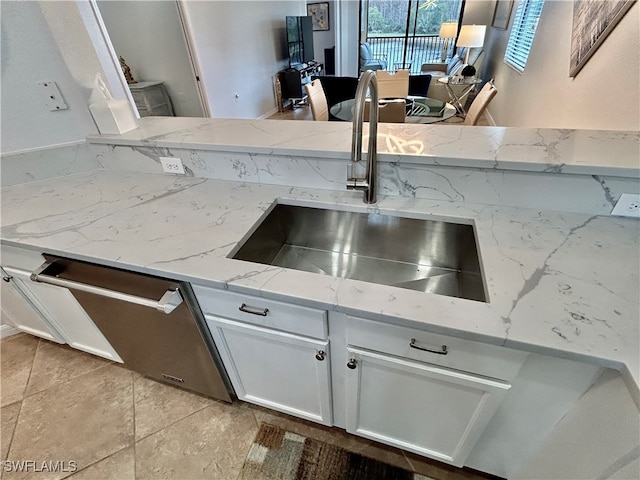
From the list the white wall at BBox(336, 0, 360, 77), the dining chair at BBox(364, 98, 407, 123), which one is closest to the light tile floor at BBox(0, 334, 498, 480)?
the dining chair at BBox(364, 98, 407, 123)

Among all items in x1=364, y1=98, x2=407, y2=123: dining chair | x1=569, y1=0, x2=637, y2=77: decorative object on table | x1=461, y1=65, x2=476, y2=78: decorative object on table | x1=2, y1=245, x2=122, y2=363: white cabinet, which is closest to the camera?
x1=2, y1=245, x2=122, y2=363: white cabinet

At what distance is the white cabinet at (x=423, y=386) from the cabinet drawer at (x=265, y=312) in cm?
10

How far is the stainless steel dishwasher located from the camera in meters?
0.95

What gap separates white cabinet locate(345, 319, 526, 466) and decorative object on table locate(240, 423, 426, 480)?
0.18 meters

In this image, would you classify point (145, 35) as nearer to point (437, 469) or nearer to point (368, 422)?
point (368, 422)

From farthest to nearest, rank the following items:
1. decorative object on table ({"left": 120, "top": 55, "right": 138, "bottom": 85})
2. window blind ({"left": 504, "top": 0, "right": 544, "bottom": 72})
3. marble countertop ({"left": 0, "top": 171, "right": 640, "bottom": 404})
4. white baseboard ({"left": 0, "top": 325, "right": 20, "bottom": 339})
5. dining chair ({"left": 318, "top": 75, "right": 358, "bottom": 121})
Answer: dining chair ({"left": 318, "top": 75, "right": 358, "bottom": 121})
decorative object on table ({"left": 120, "top": 55, "right": 138, "bottom": 85})
window blind ({"left": 504, "top": 0, "right": 544, "bottom": 72})
white baseboard ({"left": 0, "top": 325, "right": 20, "bottom": 339})
marble countertop ({"left": 0, "top": 171, "right": 640, "bottom": 404})

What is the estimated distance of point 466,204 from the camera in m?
1.08

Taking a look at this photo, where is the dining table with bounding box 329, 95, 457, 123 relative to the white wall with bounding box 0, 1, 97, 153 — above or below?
below

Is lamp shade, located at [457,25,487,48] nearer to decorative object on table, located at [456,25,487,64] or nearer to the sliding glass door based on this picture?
decorative object on table, located at [456,25,487,64]

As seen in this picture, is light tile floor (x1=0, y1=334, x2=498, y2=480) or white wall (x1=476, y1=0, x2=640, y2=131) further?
white wall (x1=476, y1=0, x2=640, y2=131)

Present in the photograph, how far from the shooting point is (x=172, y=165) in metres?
1.41

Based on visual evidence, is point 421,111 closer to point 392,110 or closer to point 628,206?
point 392,110

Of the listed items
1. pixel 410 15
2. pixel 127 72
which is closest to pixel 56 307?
pixel 127 72

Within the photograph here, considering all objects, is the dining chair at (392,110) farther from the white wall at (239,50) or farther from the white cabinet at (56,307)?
the white wall at (239,50)
